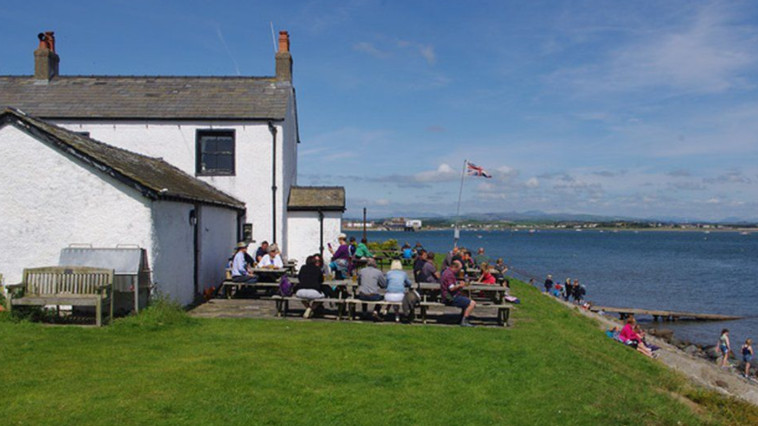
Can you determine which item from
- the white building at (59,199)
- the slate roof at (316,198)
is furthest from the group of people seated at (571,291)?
the white building at (59,199)

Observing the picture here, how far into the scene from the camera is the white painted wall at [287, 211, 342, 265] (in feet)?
77.4

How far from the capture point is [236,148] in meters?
22.1

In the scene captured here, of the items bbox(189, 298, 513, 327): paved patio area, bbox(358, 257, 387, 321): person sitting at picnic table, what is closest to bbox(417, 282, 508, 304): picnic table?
bbox(189, 298, 513, 327): paved patio area

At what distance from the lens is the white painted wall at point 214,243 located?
55.1 ft

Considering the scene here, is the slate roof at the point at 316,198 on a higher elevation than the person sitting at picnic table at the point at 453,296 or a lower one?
higher

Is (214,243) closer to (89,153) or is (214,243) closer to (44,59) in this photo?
(89,153)

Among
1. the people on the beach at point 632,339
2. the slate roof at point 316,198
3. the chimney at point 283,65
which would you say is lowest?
the people on the beach at point 632,339

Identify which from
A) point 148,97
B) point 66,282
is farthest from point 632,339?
point 148,97

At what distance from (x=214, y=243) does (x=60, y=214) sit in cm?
542

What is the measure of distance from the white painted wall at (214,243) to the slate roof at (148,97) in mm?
4366

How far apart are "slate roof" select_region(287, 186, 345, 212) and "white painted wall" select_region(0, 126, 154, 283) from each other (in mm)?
10524

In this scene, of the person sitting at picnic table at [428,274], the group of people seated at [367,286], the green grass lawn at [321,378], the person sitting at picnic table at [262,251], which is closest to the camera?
the green grass lawn at [321,378]

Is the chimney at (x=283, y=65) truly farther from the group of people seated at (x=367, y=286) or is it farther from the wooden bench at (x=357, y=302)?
the wooden bench at (x=357, y=302)

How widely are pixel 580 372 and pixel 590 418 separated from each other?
7.29ft
